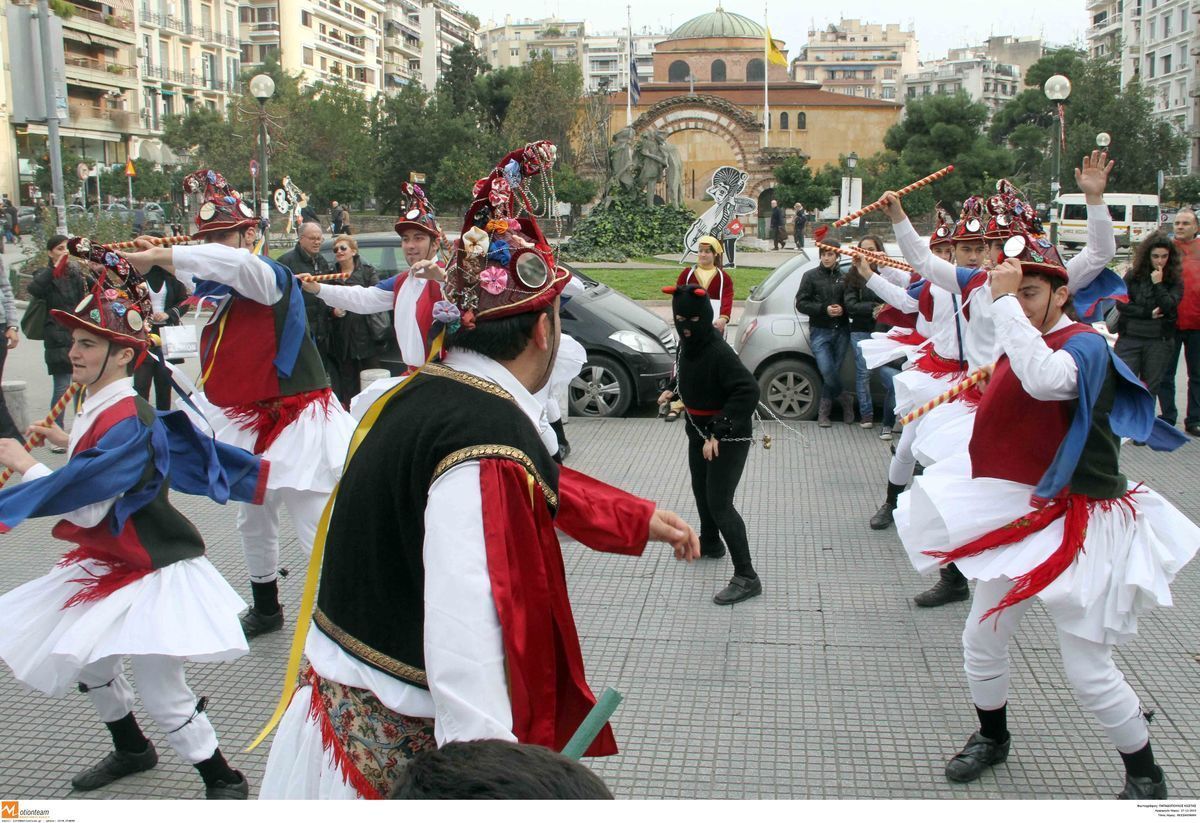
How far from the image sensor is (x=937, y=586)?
615 cm

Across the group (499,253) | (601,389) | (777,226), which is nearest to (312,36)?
(777,226)

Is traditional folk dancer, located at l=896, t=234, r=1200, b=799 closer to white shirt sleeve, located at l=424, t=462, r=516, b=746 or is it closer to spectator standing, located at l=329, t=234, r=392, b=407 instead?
white shirt sleeve, located at l=424, t=462, r=516, b=746

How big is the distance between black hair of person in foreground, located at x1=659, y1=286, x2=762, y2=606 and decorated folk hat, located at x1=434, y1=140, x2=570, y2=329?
348 centimetres

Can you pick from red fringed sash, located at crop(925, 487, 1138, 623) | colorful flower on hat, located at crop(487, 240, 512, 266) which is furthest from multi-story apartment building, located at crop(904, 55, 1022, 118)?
colorful flower on hat, located at crop(487, 240, 512, 266)

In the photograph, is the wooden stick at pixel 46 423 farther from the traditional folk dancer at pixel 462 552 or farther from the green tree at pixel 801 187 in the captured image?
the green tree at pixel 801 187

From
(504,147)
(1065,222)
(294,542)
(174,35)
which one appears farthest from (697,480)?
(174,35)

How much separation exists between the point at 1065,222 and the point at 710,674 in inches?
1465

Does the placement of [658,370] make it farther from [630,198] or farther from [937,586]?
[630,198]

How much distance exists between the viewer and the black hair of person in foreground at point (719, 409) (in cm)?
618

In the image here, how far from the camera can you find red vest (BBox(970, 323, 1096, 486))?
406 centimetres

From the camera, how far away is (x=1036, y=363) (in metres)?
3.80

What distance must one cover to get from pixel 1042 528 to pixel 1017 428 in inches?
14.7

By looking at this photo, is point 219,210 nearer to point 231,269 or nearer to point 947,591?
point 231,269

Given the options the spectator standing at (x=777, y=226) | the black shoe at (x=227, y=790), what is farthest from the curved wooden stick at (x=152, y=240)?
the spectator standing at (x=777, y=226)
